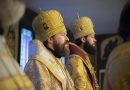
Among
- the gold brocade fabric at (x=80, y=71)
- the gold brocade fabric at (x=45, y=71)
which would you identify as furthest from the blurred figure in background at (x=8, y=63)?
the gold brocade fabric at (x=80, y=71)

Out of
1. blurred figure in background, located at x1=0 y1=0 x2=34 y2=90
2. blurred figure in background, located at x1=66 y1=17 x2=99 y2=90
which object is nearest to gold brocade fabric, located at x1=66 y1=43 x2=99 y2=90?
blurred figure in background, located at x1=66 y1=17 x2=99 y2=90

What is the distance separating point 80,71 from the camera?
349 centimetres

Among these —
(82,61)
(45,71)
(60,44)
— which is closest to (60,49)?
(60,44)

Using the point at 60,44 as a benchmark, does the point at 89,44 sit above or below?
below

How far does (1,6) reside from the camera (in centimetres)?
144

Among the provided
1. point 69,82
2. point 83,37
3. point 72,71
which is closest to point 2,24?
point 69,82

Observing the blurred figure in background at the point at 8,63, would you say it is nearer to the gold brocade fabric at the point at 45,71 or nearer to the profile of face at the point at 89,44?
the gold brocade fabric at the point at 45,71

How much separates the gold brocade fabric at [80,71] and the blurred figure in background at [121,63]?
5.31 ft

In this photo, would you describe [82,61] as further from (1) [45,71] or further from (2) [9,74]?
(2) [9,74]

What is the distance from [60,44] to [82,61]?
0.63 meters

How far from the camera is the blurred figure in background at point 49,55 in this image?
266 cm

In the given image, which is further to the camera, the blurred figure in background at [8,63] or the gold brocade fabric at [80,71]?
the gold brocade fabric at [80,71]

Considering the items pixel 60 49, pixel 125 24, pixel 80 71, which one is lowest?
pixel 80 71

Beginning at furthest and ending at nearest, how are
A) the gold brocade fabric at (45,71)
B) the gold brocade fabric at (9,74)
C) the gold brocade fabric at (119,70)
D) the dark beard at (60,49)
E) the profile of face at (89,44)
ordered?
the profile of face at (89,44) → the dark beard at (60,49) → the gold brocade fabric at (45,71) → the gold brocade fabric at (119,70) → the gold brocade fabric at (9,74)
